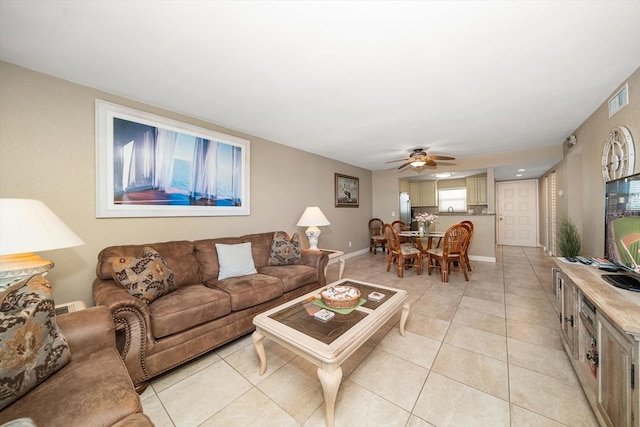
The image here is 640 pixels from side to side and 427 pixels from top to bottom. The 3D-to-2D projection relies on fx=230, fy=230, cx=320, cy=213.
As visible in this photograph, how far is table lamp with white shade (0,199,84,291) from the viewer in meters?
1.19

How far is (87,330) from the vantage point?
1231 millimetres

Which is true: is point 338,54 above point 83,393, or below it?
above

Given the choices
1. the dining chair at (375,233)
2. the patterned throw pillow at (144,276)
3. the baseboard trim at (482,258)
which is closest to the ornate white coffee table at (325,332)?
the patterned throw pillow at (144,276)

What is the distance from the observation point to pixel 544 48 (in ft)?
5.38

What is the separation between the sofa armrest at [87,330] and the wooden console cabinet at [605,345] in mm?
2455

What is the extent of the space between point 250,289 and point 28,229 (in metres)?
1.44

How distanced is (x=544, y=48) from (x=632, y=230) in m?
1.35

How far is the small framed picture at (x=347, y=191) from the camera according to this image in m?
5.17

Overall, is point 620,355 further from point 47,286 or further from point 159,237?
point 159,237

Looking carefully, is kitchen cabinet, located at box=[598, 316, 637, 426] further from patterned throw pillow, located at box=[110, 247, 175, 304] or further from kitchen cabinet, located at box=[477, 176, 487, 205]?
kitchen cabinet, located at box=[477, 176, 487, 205]

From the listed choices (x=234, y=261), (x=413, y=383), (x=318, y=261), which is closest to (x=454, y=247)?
(x=318, y=261)

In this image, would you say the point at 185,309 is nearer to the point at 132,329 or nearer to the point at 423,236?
the point at 132,329

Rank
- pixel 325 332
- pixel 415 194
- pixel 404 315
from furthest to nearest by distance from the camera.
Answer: pixel 415 194, pixel 404 315, pixel 325 332

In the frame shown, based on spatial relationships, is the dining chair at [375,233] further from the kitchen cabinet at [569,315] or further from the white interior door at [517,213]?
the kitchen cabinet at [569,315]
